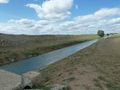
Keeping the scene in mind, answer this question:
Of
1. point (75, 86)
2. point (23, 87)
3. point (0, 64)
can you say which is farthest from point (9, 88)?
point (0, 64)

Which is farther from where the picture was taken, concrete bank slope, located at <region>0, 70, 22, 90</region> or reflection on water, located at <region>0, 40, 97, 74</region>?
reflection on water, located at <region>0, 40, 97, 74</region>

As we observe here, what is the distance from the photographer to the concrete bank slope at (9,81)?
21.6 meters

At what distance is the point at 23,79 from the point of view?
24.3 m

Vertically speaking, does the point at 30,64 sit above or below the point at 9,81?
below

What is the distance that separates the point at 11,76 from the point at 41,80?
17.2 feet

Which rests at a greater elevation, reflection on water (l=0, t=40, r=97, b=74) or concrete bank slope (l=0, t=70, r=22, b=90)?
concrete bank slope (l=0, t=70, r=22, b=90)

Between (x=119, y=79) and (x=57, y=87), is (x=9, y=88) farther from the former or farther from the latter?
(x=119, y=79)

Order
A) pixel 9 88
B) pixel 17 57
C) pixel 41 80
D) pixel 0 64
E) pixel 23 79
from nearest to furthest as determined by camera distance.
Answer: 1. pixel 9 88
2. pixel 23 79
3. pixel 41 80
4. pixel 0 64
5. pixel 17 57

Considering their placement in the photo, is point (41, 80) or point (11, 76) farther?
point (41, 80)

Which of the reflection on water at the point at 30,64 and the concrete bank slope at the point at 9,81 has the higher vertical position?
the concrete bank slope at the point at 9,81

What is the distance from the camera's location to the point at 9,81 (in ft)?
76.7

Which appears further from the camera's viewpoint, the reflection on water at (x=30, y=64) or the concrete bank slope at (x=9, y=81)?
the reflection on water at (x=30, y=64)

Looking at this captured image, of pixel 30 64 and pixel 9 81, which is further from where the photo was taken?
pixel 30 64

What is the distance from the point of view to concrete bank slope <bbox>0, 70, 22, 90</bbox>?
2156cm
